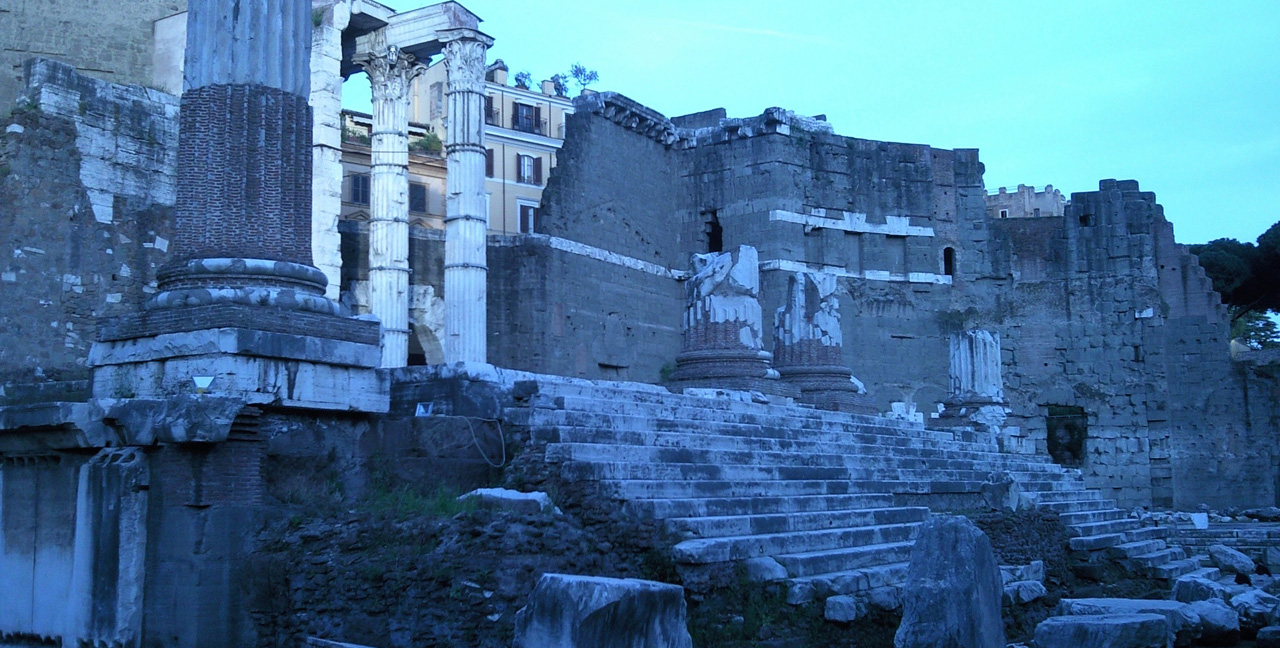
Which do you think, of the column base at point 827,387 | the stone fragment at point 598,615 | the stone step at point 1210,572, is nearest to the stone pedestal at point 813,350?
the column base at point 827,387

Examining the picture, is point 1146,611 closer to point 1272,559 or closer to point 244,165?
point 244,165

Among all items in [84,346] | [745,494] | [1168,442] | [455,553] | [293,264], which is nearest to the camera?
[455,553]

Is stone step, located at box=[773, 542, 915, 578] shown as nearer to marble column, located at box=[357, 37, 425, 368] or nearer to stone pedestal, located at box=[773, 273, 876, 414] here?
stone pedestal, located at box=[773, 273, 876, 414]

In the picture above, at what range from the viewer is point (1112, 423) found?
29.2m

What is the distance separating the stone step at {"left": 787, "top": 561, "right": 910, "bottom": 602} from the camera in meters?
8.18

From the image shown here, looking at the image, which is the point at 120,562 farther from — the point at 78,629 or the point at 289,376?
the point at 289,376

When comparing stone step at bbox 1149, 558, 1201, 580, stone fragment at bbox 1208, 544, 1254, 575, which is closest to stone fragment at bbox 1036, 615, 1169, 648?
stone step at bbox 1149, 558, 1201, 580

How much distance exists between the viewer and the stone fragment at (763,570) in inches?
320

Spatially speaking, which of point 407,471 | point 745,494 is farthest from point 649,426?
point 407,471

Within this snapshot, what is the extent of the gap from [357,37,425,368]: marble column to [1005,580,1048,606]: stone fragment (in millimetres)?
12496

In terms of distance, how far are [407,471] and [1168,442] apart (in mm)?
24606

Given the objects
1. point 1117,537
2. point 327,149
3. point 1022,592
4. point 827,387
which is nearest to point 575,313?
point 327,149

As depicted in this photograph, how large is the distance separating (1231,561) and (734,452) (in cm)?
905

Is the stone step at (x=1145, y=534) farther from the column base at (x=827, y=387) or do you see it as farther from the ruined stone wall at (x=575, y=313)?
the ruined stone wall at (x=575, y=313)
